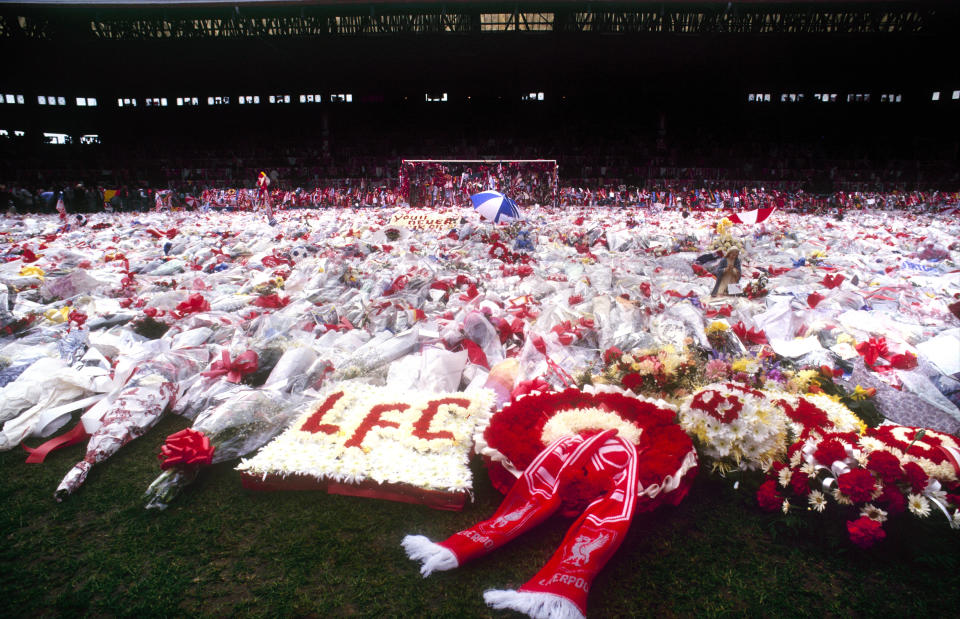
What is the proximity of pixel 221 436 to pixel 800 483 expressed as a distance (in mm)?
3077

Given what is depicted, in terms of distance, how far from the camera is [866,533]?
6.44 feet

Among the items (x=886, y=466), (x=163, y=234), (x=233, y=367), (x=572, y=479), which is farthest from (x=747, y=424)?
(x=163, y=234)

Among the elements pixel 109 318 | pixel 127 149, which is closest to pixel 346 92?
pixel 127 149

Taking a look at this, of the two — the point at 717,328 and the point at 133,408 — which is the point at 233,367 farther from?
the point at 717,328

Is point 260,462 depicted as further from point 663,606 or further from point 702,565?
point 702,565

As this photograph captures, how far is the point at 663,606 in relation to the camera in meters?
1.83

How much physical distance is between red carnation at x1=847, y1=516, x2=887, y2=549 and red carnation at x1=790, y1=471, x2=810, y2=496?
0.23 metres

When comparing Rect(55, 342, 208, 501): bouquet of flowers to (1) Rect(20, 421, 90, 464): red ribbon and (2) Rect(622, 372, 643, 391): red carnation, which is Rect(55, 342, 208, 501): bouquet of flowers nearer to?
(1) Rect(20, 421, 90, 464): red ribbon

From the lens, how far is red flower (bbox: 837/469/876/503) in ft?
6.68

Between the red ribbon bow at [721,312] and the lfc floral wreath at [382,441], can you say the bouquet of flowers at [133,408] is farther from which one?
the red ribbon bow at [721,312]

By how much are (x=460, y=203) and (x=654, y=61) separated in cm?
1504

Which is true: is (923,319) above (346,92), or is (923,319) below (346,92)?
below

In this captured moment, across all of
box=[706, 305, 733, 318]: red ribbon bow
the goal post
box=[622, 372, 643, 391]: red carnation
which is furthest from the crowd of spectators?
box=[622, 372, 643, 391]: red carnation

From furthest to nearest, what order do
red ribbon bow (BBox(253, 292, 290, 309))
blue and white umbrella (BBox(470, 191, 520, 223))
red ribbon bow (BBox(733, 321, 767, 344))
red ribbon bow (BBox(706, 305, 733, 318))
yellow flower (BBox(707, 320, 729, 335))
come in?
blue and white umbrella (BBox(470, 191, 520, 223)), red ribbon bow (BBox(253, 292, 290, 309)), red ribbon bow (BBox(706, 305, 733, 318)), red ribbon bow (BBox(733, 321, 767, 344)), yellow flower (BBox(707, 320, 729, 335))
